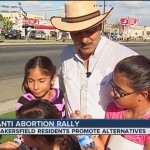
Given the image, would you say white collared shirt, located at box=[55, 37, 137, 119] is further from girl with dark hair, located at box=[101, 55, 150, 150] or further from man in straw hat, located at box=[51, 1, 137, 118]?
girl with dark hair, located at box=[101, 55, 150, 150]

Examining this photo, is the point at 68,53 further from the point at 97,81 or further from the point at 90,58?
the point at 97,81

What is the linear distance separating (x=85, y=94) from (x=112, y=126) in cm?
85

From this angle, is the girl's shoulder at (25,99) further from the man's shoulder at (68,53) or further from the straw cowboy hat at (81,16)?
the straw cowboy hat at (81,16)

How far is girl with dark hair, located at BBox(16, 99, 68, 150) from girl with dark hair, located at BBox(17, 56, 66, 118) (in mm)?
630

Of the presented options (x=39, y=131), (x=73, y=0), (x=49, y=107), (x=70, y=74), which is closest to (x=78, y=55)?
(x=70, y=74)

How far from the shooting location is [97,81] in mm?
2689

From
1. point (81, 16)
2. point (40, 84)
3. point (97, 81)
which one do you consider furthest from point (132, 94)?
point (40, 84)

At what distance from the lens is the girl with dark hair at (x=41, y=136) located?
2.19 metres

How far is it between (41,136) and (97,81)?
0.70 m

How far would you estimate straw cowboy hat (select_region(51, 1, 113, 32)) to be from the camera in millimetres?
2588

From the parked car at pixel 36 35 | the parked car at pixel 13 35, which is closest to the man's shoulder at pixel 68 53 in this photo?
the parked car at pixel 13 35

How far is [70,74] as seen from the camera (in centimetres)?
282

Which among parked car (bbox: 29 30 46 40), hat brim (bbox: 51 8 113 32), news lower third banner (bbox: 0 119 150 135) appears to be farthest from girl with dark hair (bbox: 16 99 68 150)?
parked car (bbox: 29 30 46 40)

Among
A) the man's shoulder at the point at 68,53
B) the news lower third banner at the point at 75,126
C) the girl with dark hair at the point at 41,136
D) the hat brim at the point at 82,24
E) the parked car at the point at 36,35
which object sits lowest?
the parked car at the point at 36,35
